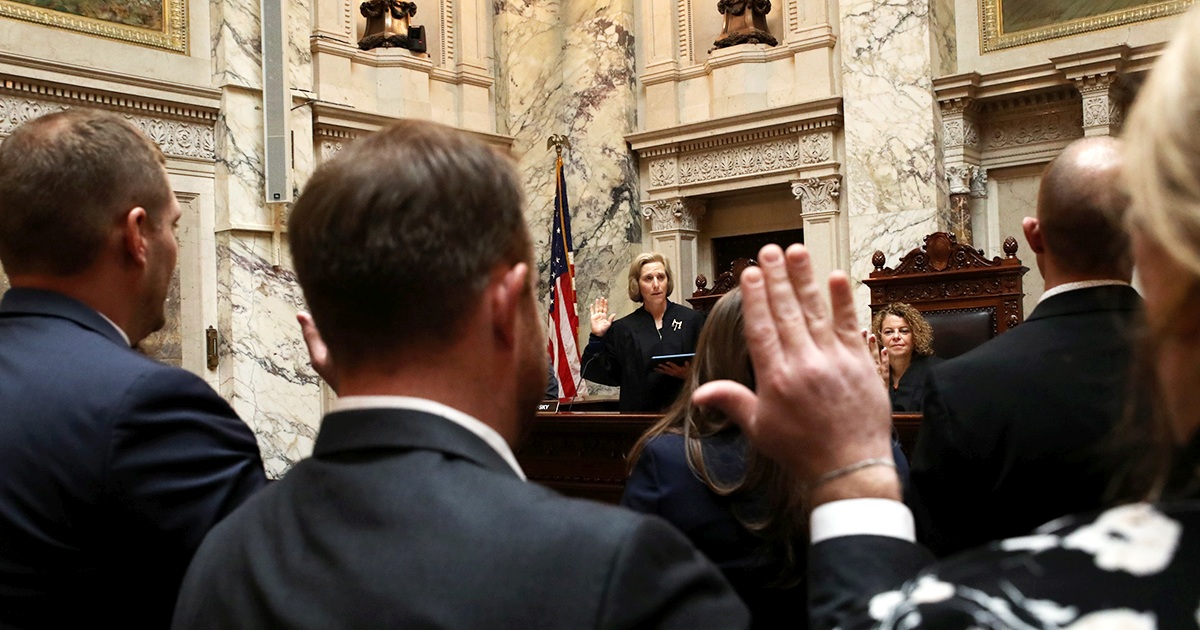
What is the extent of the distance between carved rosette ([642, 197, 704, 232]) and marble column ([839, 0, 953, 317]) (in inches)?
75.4

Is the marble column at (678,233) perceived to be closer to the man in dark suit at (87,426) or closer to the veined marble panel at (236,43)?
the veined marble panel at (236,43)

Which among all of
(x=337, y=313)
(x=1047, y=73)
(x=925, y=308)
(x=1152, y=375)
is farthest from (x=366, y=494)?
(x=1047, y=73)

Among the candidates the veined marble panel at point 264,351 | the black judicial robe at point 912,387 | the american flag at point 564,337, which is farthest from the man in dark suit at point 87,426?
the veined marble panel at point 264,351

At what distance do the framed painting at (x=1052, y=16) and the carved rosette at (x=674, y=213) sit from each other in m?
3.30

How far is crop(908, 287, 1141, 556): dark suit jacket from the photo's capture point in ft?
5.93

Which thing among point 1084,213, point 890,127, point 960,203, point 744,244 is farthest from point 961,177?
point 1084,213

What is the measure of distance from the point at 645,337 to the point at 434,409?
20.8 feet

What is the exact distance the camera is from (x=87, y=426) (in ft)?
5.27

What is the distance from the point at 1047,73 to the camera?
29.7 ft

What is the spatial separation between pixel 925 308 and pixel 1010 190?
7.92 ft

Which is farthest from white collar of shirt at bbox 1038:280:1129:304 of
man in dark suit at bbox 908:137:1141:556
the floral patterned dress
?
the floral patterned dress

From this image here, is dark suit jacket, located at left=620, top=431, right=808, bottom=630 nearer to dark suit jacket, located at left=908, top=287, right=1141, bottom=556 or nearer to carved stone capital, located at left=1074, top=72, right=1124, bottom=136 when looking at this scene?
dark suit jacket, located at left=908, top=287, right=1141, bottom=556

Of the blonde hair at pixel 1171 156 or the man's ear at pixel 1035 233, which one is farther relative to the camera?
the man's ear at pixel 1035 233

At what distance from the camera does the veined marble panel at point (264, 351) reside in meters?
9.27
